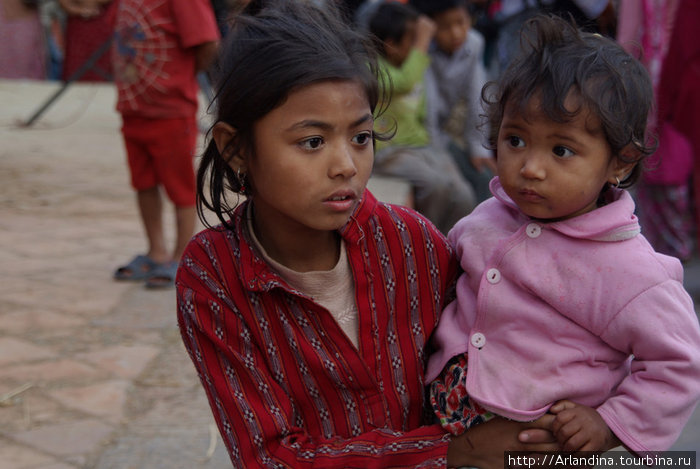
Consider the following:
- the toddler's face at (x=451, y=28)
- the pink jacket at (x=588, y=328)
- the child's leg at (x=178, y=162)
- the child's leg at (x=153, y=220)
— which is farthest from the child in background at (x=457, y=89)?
the pink jacket at (x=588, y=328)

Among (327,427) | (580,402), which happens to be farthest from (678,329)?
(327,427)

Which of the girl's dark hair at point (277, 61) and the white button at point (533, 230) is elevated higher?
the girl's dark hair at point (277, 61)

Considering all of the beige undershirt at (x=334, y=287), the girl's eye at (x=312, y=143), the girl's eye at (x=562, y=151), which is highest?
the girl's eye at (x=312, y=143)

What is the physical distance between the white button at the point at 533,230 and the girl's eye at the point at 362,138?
34cm

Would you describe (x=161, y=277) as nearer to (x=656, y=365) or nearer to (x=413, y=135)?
(x=413, y=135)

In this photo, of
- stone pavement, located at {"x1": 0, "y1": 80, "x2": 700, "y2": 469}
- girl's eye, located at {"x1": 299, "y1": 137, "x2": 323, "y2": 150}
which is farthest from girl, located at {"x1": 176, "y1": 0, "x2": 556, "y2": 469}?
stone pavement, located at {"x1": 0, "y1": 80, "x2": 700, "y2": 469}

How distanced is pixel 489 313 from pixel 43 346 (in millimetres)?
2200

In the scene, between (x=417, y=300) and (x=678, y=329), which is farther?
(x=417, y=300)

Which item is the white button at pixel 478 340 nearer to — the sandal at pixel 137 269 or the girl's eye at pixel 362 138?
the girl's eye at pixel 362 138

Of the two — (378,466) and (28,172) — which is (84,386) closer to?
(378,466)

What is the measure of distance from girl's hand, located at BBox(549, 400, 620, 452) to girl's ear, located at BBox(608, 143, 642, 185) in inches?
17.2

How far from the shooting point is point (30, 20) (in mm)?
12391

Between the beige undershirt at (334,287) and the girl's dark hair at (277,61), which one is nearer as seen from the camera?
the girl's dark hair at (277,61)

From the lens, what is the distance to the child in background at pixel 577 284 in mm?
1538
